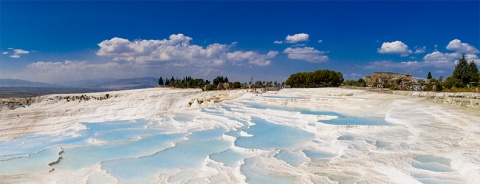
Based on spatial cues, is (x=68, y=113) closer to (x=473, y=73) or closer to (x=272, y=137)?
(x=272, y=137)

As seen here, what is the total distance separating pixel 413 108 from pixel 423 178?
1187cm

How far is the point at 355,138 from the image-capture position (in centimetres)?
1016

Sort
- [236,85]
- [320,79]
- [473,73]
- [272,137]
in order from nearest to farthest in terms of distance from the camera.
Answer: [272,137] < [473,73] < [320,79] < [236,85]

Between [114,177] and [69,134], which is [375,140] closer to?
[114,177]

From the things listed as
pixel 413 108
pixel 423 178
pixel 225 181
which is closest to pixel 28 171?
pixel 225 181

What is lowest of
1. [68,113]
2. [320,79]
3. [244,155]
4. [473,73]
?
[68,113]

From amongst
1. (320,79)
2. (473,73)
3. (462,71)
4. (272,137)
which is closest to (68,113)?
(272,137)

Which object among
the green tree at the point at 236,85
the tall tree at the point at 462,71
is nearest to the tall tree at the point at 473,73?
the tall tree at the point at 462,71

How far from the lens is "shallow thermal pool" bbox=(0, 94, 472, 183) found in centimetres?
680

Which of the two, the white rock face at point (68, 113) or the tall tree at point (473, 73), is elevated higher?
the tall tree at point (473, 73)

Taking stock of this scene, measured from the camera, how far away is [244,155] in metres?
9.13

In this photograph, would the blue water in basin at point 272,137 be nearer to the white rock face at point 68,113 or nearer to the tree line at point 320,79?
the white rock face at point 68,113

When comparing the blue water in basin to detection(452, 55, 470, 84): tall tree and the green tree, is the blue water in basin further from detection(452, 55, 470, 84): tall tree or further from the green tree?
the green tree

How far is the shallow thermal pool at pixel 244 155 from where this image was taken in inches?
268
